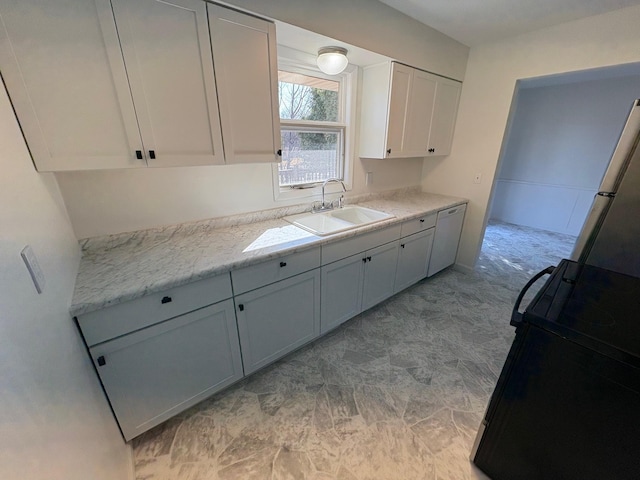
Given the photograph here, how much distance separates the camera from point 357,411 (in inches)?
61.6

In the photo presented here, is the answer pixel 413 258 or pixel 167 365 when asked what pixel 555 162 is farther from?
pixel 167 365

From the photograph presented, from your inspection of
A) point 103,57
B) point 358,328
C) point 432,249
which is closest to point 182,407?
point 358,328

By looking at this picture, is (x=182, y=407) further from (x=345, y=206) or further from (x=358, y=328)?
(x=345, y=206)

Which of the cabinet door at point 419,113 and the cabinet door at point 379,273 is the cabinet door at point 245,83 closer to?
the cabinet door at point 379,273

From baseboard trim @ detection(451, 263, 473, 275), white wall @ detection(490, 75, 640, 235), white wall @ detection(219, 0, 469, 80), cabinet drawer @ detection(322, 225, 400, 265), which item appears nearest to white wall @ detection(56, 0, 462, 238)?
white wall @ detection(219, 0, 469, 80)

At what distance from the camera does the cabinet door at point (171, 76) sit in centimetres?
116

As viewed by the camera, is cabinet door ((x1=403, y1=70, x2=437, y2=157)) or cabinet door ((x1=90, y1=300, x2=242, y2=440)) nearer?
cabinet door ((x1=90, y1=300, x2=242, y2=440))

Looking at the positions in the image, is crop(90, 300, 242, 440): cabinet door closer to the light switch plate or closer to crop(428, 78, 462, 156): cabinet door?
the light switch plate

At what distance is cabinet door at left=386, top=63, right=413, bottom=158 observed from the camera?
221 cm

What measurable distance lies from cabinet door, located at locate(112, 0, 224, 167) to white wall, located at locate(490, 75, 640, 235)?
14.4ft

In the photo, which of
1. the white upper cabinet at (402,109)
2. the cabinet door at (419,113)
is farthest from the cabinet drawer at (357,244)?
the cabinet door at (419,113)

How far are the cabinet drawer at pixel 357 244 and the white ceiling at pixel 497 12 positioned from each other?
65.7 inches

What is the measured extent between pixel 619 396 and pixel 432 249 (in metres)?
2.00

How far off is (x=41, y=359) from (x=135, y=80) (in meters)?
1.15
